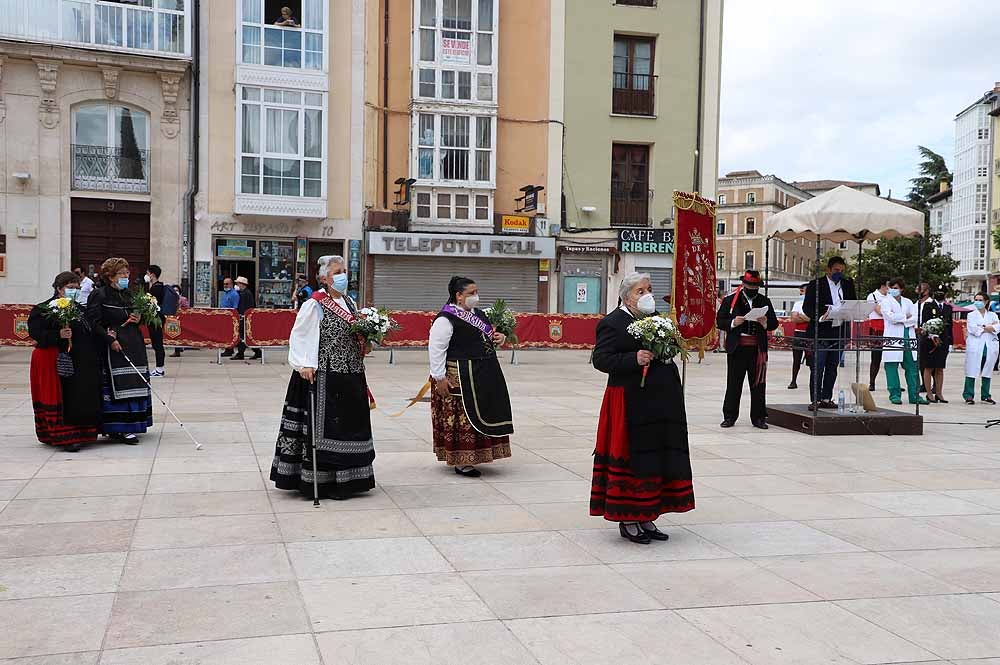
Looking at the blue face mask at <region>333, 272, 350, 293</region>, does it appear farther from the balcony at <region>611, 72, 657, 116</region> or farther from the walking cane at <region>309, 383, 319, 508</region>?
the balcony at <region>611, 72, 657, 116</region>

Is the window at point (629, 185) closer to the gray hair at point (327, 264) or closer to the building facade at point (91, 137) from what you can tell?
the building facade at point (91, 137)

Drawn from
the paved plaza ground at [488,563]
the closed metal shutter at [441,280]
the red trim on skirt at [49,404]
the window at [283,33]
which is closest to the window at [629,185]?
the closed metal shutter at [441,280]

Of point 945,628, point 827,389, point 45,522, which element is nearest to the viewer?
point 945,628

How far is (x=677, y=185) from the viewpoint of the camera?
1227 inches

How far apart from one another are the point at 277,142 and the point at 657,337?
2298cm

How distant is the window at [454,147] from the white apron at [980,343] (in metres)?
16.8

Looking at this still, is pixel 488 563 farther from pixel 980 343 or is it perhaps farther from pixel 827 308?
pixel 980 343

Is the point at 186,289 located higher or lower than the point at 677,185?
lower

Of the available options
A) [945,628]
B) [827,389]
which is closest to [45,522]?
[945,628]

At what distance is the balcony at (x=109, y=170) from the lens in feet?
82.9

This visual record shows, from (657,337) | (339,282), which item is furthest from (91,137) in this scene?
(657,337)

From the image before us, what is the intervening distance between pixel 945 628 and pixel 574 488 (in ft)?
11.4

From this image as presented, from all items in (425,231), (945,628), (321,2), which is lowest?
(945,628)

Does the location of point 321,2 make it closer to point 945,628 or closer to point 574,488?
point 574,488
